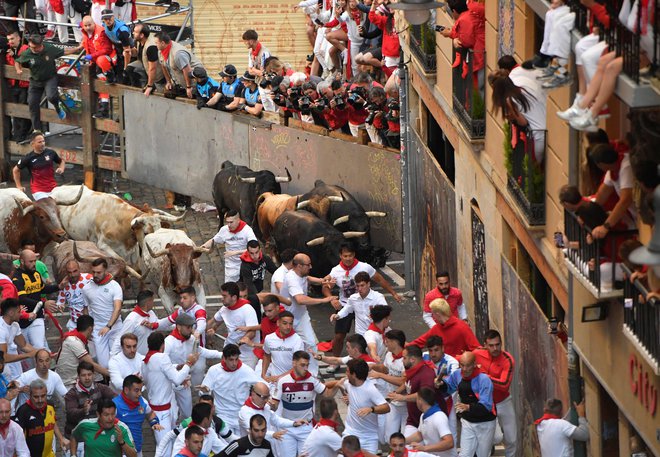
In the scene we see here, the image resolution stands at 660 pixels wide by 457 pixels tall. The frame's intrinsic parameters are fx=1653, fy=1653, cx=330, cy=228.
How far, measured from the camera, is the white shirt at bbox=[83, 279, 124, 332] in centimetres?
2162

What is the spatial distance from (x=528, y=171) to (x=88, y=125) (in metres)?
17.3

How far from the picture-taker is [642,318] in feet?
45.3

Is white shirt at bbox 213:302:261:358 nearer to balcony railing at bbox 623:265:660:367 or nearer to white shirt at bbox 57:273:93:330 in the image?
white shirt at bbox 57:273:93:330

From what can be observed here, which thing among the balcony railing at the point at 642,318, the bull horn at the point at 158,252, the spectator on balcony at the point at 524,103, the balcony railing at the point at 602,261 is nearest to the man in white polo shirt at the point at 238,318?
the bull horn at the point at 158,252

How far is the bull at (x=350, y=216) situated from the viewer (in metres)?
25.8

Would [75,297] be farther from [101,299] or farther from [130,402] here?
[130,402]

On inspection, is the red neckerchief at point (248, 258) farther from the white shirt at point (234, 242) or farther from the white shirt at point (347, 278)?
the white shirt at point (347, 278)

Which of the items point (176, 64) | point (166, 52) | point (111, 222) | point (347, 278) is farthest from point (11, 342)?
point (166, 52)

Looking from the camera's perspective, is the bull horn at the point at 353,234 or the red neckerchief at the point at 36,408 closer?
the red neckerchief at the point at 36,408

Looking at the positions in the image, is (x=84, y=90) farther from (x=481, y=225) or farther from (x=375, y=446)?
(x=375, y=446)

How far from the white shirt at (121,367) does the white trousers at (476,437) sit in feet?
13.0

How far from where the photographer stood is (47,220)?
86.5ft

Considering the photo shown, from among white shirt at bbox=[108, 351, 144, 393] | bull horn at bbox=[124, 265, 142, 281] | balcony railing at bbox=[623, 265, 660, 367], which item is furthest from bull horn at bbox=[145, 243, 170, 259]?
balcony railing at bbox=[623, 265, 660, 367]

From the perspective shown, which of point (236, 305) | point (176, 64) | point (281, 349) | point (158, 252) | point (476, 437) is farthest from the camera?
point (176, 64)
